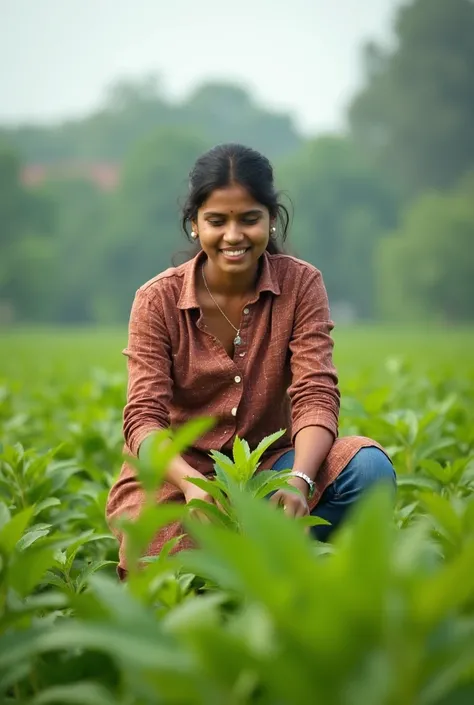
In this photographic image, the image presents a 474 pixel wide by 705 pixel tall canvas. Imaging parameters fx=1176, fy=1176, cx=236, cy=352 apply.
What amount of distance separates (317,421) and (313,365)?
0.21 m

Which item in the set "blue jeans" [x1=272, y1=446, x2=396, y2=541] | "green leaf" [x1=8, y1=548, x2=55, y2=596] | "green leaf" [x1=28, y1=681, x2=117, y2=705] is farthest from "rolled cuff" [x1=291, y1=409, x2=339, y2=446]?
"green leaf" [x1=28, y1=681, x2=117, y2=705]

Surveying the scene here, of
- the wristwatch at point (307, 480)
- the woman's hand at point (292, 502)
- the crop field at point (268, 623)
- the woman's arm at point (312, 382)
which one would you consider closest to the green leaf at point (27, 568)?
the crop field at point (268, 623)

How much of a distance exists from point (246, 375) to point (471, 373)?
20.1ft

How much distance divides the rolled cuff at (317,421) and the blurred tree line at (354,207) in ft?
147

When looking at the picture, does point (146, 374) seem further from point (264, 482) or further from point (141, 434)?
point (264, 482)

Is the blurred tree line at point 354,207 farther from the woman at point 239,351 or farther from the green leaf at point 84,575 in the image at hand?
the green leaf at point 84,575

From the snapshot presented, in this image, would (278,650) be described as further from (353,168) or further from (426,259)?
(353,168)

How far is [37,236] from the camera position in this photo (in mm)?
57688

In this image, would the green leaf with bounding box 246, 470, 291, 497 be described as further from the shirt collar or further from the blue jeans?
the shirt collar

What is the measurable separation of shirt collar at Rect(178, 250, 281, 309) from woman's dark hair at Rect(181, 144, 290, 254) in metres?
0.15

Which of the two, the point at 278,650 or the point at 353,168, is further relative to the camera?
the point at 353,168

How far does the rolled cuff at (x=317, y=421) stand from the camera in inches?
130

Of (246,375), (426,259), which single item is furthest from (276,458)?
(426,259)

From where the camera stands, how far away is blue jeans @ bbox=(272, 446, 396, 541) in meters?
3.31
